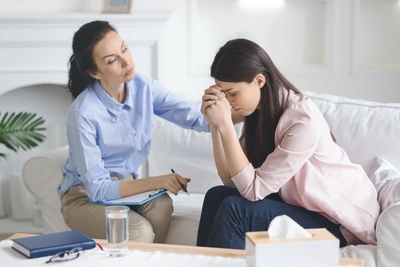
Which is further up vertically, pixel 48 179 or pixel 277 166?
pixel 277 166

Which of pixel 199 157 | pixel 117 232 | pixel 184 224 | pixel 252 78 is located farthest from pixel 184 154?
pixel 117 232

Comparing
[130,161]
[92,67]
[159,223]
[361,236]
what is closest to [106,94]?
[92,67]

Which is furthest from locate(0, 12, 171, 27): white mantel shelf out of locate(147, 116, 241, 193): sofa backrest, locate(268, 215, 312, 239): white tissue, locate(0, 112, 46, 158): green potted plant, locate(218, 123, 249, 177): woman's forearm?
locate(268, 215, 312, 239): white tissue

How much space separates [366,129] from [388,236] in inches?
22.3

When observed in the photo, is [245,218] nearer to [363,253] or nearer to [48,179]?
[363,253]

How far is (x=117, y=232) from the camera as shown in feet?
5.15

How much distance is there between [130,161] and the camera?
2.34 metres

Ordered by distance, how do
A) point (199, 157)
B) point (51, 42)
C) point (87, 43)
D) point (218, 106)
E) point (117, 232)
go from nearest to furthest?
point (117, 232)
point (218, 106)
point (87, 43)
point (199, 157)
point (51, 42)

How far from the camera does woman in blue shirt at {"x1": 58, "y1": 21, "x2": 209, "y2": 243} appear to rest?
2.12 metres

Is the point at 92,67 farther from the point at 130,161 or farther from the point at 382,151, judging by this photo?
the point at 382,151

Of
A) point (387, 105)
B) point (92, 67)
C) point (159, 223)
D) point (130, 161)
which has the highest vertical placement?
point (92, 67)

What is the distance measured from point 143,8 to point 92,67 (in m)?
0.96

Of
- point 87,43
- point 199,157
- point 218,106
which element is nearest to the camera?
point 218,106

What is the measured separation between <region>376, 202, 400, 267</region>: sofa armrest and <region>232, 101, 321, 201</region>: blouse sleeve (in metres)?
0.27
